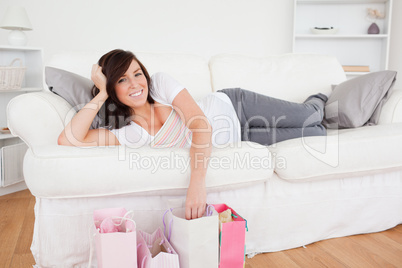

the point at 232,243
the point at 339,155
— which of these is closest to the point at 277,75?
the point at 339,155

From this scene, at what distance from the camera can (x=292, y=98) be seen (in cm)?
235

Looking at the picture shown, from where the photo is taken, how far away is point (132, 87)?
5.46 ft

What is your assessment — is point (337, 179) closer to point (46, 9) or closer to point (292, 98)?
point (292, 98)

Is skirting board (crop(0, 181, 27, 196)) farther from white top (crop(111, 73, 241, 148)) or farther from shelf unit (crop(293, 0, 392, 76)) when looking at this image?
shelf unit (crop(293, 0, 392, 76))

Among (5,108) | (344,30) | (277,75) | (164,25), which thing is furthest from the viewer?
(344,30)

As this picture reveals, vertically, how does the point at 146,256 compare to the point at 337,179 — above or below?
below

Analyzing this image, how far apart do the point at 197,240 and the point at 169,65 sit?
4.10ft

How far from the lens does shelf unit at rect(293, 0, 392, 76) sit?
3.77 meters

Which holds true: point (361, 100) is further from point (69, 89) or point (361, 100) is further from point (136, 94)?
point (69, 89)

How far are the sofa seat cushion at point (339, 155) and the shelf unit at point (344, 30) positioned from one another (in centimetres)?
221

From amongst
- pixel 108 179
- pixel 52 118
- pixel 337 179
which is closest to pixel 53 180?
pixel 108 179

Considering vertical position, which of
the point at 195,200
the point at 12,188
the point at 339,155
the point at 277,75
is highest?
the point at 277,75

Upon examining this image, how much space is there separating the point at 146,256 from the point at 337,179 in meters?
0.98

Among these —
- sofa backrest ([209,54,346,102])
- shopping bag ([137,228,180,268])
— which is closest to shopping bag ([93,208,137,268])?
shopping bag ([137,228,180,268])
